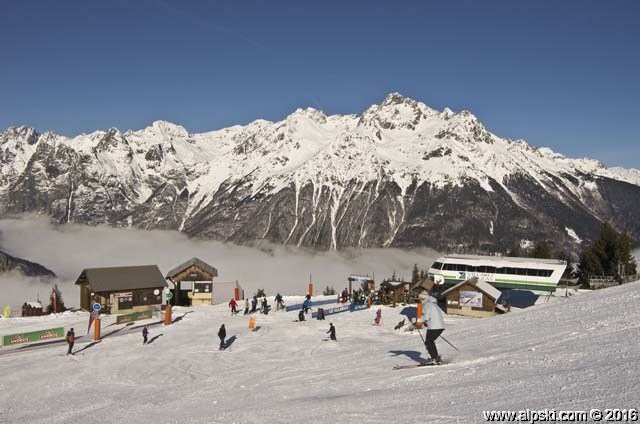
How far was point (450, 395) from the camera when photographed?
45.6 feet

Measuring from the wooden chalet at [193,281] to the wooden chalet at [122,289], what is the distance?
310 cm

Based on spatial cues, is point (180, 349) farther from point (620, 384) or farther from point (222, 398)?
point (620, 384)

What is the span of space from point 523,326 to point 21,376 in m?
25.9

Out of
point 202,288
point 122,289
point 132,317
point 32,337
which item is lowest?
point 32,337

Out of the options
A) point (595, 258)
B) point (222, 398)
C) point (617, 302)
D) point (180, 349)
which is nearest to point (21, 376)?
point (180, 349)

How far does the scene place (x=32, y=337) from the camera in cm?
4097

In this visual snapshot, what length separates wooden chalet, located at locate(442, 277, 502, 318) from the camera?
5522 cm

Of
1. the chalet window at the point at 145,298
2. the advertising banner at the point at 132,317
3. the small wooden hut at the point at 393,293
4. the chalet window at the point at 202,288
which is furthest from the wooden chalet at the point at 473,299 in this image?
the chalet window at the point at 145,298

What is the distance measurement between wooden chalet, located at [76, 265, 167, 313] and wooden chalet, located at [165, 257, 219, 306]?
3102 millimetres

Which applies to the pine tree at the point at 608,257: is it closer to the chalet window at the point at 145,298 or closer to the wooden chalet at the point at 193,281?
the wooden chalet at the point at 193,281

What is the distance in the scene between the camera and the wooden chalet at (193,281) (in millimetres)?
67125

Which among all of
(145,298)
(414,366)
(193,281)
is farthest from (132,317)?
(414,366)

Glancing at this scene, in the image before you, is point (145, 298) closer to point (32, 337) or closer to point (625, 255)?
point (32, 337)

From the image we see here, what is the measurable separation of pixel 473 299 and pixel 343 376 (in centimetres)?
3853
